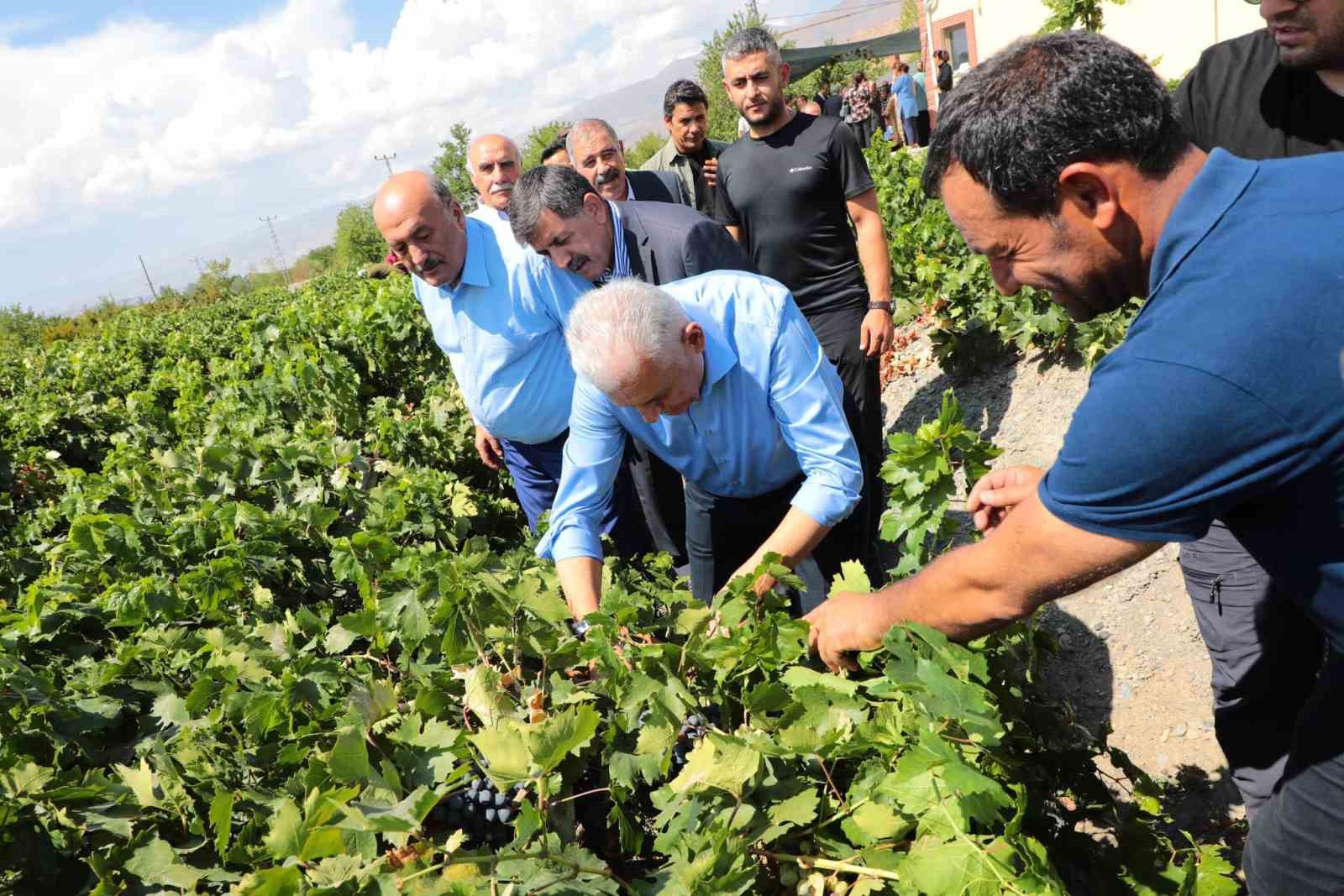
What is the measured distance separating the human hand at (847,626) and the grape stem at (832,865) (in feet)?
1.29

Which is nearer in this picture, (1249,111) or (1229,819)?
(1249,111)

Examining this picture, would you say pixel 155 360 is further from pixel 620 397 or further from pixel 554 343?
pixel 620 397

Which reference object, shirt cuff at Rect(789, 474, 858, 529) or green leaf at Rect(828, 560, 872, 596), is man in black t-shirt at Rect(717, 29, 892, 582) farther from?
green leaf at Rect(828, 560, 872, 596)

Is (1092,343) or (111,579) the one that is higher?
(111,579)

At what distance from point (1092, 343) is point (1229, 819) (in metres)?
3.10

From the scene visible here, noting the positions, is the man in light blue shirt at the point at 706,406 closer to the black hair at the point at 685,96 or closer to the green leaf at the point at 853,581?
the green leaf at the point at 853,581

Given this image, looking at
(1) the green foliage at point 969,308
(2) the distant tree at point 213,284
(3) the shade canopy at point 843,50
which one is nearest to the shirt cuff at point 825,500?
(1) the green foliage at point 969,308

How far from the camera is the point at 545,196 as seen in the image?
3227 mm

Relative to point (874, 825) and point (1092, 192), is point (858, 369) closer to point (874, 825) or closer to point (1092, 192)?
point (1092, 192)

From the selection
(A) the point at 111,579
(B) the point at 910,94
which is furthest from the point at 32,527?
(B) the point at 910,94

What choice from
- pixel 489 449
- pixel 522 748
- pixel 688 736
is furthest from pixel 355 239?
pixel 522 748

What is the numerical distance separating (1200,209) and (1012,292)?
1.01 ft

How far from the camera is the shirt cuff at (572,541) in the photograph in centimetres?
241

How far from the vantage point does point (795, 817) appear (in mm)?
1313
